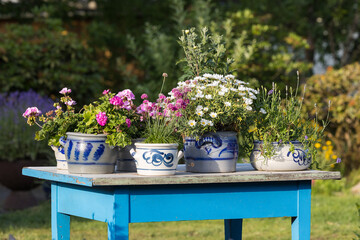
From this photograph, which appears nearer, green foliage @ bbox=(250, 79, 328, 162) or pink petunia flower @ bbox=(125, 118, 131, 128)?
pink petunia flower @ bbox=(125, 118, 131, 128)

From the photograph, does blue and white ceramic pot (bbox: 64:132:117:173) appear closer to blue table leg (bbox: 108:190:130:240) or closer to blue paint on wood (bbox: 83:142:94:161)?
blue paint on wood (bbox: 83:142:94:161)

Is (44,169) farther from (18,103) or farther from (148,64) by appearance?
(148,64)

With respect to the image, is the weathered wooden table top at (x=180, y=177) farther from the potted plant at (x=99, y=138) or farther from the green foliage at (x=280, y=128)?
the green foliage at (x=280, y=128)

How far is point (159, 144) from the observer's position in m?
3.26

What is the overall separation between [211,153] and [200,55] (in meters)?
0.84

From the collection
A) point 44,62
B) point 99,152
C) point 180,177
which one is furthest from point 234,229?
point 44,62

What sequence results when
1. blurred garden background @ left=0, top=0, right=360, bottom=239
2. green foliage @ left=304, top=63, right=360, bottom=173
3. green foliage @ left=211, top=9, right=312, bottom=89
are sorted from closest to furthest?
blurred garden background @ left=0, top=0, right=360, bottom=239 < green foliage @ left=304, top=63, right=360, bottom=173 < green foliage @ left=211, top=9, right=312, bottom=89

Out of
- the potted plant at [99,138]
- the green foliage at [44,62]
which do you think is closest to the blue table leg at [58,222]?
the potted plant at [99,138]

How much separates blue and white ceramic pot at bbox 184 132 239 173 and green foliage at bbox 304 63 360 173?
6.18m

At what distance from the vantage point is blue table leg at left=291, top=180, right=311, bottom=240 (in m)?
3.49

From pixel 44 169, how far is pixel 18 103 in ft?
16.7

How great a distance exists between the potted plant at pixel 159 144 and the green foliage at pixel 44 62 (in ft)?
19.3

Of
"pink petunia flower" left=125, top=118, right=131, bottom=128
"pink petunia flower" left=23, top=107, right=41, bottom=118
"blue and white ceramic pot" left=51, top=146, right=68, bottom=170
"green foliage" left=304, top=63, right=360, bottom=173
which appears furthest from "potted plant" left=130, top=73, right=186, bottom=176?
"green foliage" left=304, top=63, right=360, bottom=173

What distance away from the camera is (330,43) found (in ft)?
38.9
